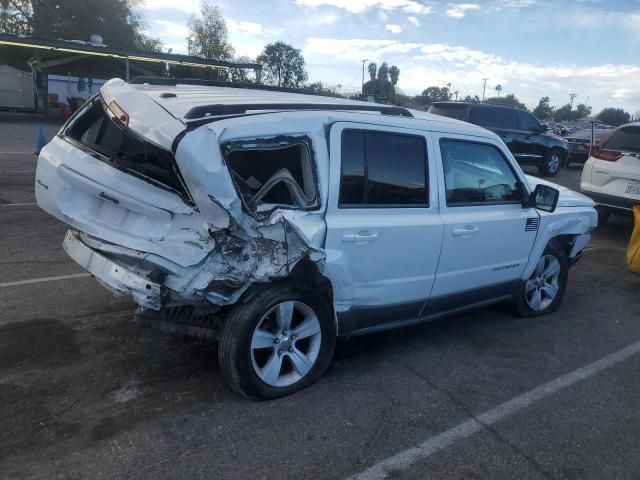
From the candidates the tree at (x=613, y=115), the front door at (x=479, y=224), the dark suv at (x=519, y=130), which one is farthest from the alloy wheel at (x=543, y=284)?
the tree at (x=613, y=115)

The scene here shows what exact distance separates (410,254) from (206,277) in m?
1.50

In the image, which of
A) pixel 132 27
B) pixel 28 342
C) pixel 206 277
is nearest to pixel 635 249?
pixel 206 277

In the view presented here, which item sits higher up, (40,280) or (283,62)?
(283,62)

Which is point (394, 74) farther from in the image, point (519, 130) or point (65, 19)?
point (519, 130)

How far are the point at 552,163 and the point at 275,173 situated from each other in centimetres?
1603

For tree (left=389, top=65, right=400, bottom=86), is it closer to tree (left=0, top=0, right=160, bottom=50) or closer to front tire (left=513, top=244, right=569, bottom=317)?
tree (left=0, top=0, right=160, bottom=50)

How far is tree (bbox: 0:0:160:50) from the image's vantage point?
41062 mm

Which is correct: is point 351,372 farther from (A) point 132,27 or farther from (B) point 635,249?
(A) point 132,27

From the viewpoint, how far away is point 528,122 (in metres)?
16.1

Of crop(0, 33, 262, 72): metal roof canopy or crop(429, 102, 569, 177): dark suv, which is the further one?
crop(0, 33, 262, 72): metal roof canopy

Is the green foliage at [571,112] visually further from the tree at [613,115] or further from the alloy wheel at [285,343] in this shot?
the alloy wheel at [285,343]

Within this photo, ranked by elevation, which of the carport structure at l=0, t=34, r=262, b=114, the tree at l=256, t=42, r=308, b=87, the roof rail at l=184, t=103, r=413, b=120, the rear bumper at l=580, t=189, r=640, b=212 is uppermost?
the tree at l=256, t=42, r=308, b=87

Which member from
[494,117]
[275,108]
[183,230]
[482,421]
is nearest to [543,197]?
[482,421]

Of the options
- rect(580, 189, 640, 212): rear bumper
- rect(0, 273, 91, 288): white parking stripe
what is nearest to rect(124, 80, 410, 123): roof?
rect(0, 273, 91, 288): white parking stripe
